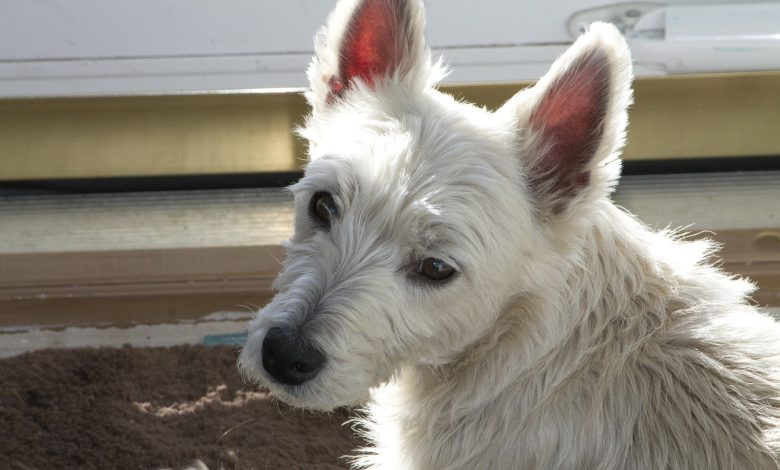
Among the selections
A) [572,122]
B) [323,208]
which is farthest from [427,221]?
[572,122]

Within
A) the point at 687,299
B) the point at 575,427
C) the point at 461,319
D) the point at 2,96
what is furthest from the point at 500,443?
the point at 2,96

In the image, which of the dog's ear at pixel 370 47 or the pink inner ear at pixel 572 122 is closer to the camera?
the pink inner ear at pixel 572 122

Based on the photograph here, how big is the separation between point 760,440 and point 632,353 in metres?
0.31

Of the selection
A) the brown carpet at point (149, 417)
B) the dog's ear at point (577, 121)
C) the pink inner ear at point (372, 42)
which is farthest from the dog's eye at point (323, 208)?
the brown carpet at point (149, 417)

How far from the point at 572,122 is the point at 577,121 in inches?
0.5

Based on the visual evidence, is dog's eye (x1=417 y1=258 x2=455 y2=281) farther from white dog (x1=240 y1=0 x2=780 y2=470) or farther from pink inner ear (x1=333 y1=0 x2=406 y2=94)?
pink inner ear (x1=333 y1=0 x2=406 y2=94)

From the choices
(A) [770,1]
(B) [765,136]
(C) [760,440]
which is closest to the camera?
(C) [760,440]

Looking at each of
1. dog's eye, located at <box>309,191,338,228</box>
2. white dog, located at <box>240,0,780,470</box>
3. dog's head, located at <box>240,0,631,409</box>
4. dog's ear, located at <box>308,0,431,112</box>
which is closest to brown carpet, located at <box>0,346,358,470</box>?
white dog, located at <box>240,0,780,470</box>

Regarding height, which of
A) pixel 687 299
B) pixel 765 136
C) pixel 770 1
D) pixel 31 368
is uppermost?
pixel 770 1

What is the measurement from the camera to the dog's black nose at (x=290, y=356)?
73.0 inches

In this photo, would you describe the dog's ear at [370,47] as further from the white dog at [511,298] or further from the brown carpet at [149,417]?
the brown carpet at [149,417]

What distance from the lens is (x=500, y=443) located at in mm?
2023

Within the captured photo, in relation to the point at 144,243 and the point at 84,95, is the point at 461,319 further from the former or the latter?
the point at 84,95

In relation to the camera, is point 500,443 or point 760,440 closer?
point 760,440
